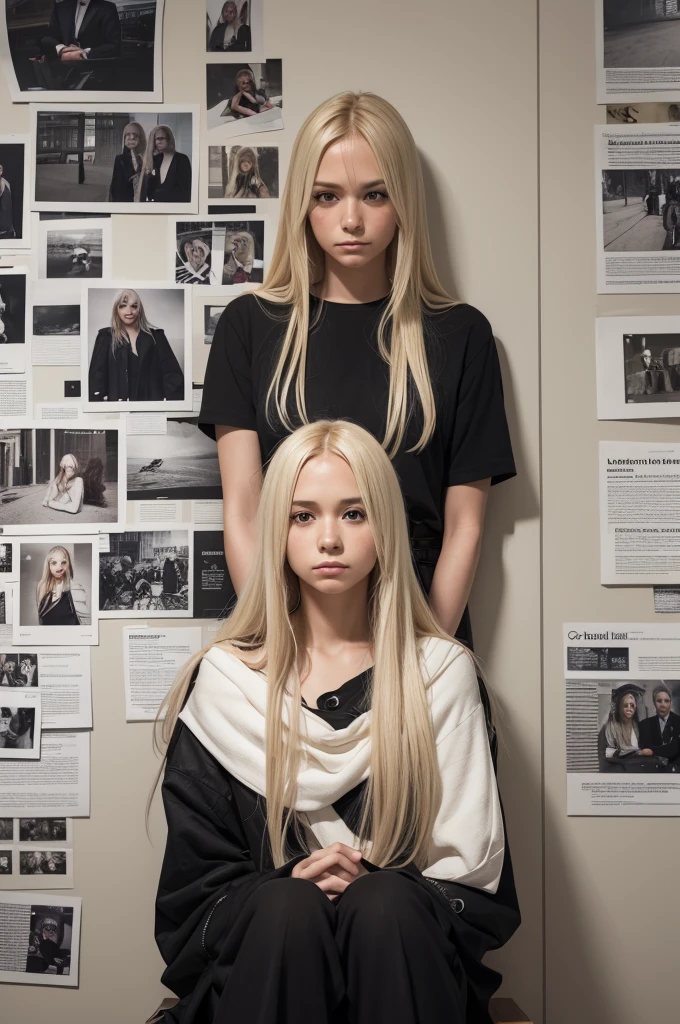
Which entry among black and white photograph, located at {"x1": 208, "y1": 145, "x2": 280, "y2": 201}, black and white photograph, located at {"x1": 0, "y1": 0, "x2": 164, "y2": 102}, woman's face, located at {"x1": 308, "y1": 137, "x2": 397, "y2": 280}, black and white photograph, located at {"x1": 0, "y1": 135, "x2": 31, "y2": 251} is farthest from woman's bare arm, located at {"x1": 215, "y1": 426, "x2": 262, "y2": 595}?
black and white photograph, located at {"x1": 0, "y1": 0, "x2": 164, "y2": 102}

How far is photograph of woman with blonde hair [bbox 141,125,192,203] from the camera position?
1.70 metres

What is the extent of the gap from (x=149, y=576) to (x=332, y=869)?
0.71m

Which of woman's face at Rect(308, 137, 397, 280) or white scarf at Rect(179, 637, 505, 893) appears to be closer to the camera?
white scarf at Rect(179, 637, 505, 893)

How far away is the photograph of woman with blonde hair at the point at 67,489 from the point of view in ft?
5.62

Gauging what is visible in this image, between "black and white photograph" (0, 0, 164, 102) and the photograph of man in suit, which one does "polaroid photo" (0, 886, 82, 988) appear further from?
"black and white photograph" (0, 0, 164, 102)

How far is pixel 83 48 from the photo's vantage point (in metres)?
1.71

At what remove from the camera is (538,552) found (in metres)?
1.71

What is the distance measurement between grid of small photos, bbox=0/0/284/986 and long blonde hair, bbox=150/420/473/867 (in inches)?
15.6

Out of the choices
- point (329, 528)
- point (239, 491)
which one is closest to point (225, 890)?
point (329, 528)

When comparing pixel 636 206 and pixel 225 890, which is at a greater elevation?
pixel 636 206

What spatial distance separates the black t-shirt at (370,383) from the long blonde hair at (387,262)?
19mm

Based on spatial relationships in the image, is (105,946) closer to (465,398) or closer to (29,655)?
(29,655)

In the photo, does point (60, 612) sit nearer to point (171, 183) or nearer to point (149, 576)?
point (149, 576)

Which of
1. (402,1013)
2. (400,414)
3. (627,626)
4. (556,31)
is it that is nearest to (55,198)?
(400,414)
